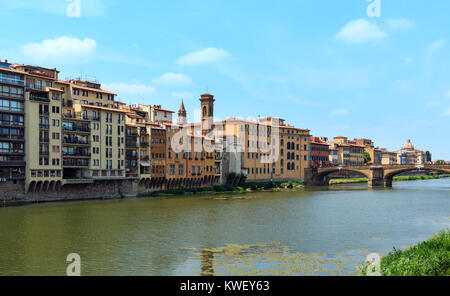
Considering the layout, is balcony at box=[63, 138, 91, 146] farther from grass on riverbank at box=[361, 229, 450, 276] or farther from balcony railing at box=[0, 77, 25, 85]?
grass on riverbank at box=[361, 229, 450, 276]

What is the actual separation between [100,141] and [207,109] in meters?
58.3

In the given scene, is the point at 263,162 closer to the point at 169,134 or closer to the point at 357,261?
the point at 169,134

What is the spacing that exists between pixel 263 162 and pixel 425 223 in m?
79.5

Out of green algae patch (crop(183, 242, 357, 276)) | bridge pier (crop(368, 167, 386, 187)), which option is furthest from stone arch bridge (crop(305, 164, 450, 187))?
green algae patch (crop(183, 242, 357, 276))

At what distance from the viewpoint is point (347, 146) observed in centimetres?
17825

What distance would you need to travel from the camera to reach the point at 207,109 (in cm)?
12938

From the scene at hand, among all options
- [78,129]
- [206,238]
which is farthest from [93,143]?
[206,238]

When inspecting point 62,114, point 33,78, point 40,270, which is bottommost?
point 40,270

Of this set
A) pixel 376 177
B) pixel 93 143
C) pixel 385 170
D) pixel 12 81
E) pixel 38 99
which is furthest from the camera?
pixel 376 177

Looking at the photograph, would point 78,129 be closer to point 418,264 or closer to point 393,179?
point 418,264

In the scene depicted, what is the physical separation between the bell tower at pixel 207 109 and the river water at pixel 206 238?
71365mm

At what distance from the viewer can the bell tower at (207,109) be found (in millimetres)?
127312
